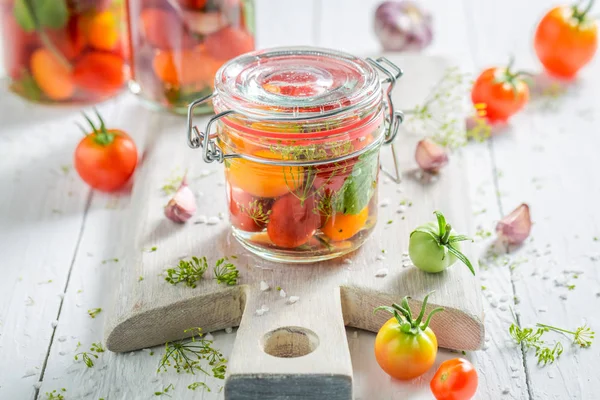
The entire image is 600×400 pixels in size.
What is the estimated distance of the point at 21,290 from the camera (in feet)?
5.54

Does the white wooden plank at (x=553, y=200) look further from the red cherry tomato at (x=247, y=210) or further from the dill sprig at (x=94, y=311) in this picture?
the dill sprig at (x=94, y=311)

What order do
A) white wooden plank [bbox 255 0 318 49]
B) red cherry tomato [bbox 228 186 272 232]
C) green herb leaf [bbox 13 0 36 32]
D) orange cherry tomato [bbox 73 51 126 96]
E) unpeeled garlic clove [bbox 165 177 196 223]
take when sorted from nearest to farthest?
1. red cherry tomato [bbox 228 186 272 232]
2. unpeeled garlic clove [bbox 165 177 196 223]
3. green herb leaf [bbox 13 0 36 32]
4. orange cherry tomato [bbox 73 51 126 96]
5. white wooden plank [bbox 255 0 318 49]

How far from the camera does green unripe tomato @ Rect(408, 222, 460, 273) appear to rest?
4.94ft

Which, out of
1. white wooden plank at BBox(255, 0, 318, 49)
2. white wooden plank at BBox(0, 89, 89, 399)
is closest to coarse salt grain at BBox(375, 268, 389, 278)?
white wooden plank at BBox(0, 89, 89, 399)

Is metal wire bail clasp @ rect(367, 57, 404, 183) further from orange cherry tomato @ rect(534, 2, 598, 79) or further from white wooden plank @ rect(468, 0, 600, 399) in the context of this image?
orange cherry tomato @ rect(534, 2, 598, 79)

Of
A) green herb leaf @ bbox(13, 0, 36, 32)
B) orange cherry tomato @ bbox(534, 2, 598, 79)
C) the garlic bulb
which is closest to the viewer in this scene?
green herb leaf @ bbox(13, 0, 36, 32)

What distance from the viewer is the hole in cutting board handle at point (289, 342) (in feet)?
4.59

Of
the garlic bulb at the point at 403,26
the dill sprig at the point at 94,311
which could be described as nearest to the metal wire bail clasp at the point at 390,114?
the dill sprig at the point at 94,311

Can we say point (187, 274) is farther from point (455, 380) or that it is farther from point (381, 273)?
point (455, 380)

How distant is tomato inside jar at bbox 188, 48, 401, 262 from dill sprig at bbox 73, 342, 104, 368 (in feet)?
1.11

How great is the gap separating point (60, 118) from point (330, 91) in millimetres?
1111

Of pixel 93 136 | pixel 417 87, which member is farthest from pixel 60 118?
pixel 417 87

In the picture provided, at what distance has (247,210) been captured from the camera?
153cm

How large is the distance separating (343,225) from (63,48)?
104cm
